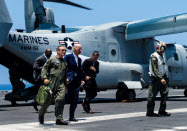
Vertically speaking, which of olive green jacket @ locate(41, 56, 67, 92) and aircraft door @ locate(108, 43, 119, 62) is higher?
aircraft door @ locate(108, 43, 119, 62)

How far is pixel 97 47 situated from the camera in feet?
61.0

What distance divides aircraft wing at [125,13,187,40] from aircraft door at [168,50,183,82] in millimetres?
2241

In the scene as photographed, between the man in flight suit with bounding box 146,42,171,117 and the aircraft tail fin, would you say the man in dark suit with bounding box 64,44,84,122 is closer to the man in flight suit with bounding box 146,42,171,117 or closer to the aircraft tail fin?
the man in flight suit with bounding box 146,42,171,117

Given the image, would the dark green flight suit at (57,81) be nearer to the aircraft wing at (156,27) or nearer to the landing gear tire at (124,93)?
the landing gear tire at (124,93)

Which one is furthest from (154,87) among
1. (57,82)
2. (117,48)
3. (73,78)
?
(117,48)

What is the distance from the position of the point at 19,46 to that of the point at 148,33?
680 cm

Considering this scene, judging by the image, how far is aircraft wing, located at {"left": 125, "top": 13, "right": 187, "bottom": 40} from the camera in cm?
1798

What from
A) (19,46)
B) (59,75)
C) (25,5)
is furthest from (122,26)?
(59,75)

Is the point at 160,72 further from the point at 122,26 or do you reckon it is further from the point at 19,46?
the point at 122,26

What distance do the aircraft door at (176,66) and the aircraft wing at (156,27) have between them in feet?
7.35

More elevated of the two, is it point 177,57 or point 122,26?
point 122,26

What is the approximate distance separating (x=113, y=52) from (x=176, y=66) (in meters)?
3.89

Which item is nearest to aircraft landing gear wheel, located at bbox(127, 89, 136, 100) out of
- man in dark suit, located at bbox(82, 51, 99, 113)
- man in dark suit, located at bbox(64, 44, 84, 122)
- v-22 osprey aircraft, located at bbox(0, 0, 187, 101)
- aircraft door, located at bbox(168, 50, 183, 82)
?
v-22 osprey aircraft, located at bbox(0, 0, 187, 101)

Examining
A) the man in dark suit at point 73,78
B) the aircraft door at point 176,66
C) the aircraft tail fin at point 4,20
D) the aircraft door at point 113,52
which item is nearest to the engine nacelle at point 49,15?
the aircraft door at point 113,52
